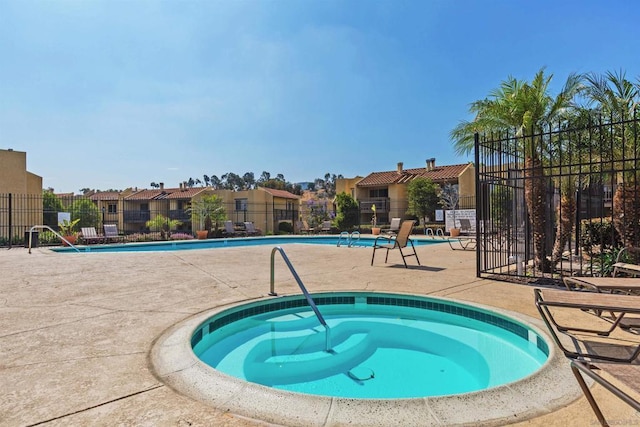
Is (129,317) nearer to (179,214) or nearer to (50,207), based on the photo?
(50,207)

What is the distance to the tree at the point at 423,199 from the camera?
2709 cm

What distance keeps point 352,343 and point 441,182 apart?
29.5m

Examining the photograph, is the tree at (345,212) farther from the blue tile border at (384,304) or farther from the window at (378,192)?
the blue tile border at (384,304)

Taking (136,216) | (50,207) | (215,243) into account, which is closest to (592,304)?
(215,243)

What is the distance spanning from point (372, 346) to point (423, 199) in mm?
24649

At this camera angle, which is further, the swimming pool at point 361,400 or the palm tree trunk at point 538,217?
the palm tree trunk at point 538,217

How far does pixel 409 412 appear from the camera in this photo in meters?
1.82

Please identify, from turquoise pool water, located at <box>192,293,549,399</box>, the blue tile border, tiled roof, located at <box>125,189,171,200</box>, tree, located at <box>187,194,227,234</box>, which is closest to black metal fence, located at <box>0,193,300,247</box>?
tiled roof, located at <box>125,189,171,200</box>

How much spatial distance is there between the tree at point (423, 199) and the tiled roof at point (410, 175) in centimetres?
392

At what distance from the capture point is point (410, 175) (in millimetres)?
34594

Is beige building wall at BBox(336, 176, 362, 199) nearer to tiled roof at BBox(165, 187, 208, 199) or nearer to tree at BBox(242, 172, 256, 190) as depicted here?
tiled roof at BBox(165, 187, 208, 199)

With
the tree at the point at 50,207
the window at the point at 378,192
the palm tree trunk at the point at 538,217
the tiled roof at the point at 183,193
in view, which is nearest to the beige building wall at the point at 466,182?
the window at the point at 378,192

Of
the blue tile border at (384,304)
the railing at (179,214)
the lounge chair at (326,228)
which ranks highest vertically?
the railing at (179,214)

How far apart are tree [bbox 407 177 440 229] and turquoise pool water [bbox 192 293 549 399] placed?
23259mm
